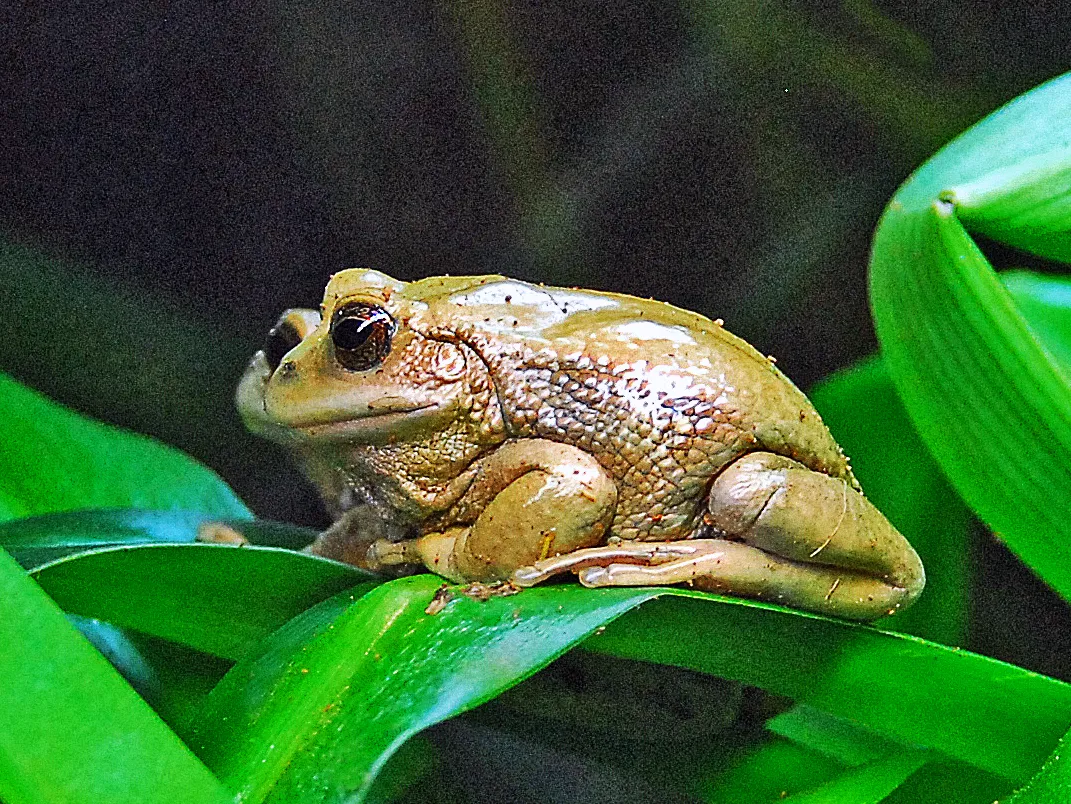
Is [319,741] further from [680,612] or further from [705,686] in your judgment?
[705,686]

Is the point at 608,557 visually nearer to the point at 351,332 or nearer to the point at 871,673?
the point at 871,673

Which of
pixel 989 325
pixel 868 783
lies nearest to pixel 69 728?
pixel 868 783

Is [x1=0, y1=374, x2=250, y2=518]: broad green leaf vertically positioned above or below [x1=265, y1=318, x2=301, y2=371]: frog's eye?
below

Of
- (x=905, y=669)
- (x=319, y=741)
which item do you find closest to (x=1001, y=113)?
(x=905, y=669)

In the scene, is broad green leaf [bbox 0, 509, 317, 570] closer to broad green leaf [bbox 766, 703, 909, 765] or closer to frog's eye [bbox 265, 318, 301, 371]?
frog's eye [bbox 265, 318, 301, 371]

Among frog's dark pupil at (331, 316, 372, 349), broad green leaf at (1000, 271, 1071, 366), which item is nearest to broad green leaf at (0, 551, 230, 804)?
frog's dark pupil at (331, 316, 372, 349)

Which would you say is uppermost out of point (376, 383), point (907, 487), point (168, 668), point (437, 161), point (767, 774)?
point (437, 161)
